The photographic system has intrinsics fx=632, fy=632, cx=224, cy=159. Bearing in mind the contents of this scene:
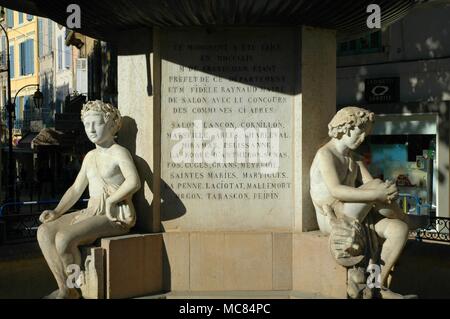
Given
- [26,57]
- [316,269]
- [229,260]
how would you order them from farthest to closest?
[26,57] < [229,260] < [316,269]

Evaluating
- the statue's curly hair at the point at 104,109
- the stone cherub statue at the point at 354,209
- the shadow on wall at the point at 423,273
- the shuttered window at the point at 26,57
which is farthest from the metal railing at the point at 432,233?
the shuttered window at the point at 26,57

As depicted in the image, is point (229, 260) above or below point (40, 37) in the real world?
below

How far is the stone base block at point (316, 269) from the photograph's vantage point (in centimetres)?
571

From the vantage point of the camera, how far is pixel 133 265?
19.5ft

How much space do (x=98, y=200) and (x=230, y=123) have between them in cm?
150

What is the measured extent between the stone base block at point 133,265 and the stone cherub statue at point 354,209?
1642 mm

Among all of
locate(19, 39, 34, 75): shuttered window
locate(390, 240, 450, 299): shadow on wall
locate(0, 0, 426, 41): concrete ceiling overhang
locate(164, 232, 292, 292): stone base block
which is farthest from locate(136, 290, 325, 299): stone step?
locate(19, 39, 34, 75): shuttered window

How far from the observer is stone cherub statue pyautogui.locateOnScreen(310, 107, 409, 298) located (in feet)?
18.4

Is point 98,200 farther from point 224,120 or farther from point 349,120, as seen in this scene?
point 349,120

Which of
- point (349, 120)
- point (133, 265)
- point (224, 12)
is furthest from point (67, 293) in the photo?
point (349, 120)

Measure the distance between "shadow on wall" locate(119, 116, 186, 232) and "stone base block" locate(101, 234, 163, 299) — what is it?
A: 0.25 m

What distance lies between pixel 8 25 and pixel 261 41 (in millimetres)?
43702

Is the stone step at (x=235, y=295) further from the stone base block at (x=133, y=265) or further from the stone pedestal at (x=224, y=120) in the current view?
the stone pedestal at (x=224, y=120)

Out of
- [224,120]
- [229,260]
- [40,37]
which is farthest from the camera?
[40,37]
